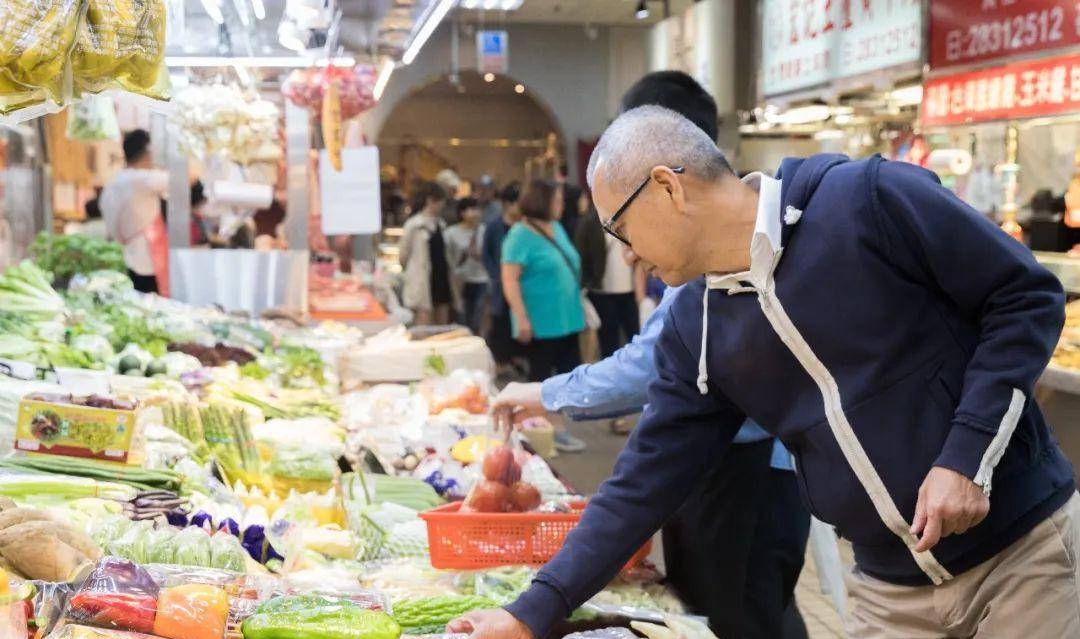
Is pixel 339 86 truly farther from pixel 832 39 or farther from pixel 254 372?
pixel 832 39

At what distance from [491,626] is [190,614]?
1.81ft

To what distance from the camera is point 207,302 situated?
8.16m

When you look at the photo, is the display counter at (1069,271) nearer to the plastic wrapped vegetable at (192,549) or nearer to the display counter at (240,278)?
the plastic wrapped vegetable at (192,549)

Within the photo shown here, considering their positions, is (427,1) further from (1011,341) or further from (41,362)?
(1011,341)

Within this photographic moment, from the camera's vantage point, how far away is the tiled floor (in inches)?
211

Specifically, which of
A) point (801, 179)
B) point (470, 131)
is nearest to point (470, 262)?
point (801, 179)

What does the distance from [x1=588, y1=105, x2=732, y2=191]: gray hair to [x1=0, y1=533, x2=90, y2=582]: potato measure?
125cm

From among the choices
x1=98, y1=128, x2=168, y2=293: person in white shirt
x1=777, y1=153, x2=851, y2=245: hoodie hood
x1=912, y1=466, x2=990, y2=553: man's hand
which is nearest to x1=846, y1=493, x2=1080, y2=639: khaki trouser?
x1=912, y1=466, x2=990, y2=553: man's hand

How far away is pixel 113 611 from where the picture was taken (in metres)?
2.13

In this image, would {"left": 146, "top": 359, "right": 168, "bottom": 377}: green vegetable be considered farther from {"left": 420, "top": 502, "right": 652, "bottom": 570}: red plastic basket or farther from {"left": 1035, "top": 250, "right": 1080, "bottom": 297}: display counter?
{"left": 1035, "top": 250, "right": 1080, "bottom": 297}: display counter

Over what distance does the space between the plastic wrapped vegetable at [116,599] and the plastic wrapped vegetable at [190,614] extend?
0.02 metres

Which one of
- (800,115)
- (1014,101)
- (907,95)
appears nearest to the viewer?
(1014,101)

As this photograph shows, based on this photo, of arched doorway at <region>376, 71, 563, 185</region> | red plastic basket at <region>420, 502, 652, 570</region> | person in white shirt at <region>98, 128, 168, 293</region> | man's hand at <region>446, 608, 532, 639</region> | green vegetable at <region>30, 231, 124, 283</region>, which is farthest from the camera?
arched doorway at <region>376, 71, 563, 185</region>

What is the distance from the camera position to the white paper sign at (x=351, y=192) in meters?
7.31
